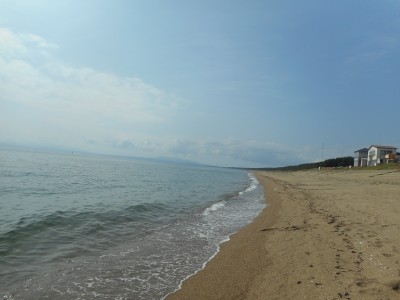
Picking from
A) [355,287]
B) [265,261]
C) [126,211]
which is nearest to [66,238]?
[126,211]

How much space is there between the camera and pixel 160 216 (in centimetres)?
1591

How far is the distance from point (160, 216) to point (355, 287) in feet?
36.4

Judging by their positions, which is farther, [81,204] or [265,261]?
[81,204]

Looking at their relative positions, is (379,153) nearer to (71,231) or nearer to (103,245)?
(71,231)

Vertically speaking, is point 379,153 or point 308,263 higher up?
point 379,153

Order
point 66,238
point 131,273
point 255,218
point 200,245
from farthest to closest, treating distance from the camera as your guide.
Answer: point 255,218
point 66,238
point 200,245
point 131,273

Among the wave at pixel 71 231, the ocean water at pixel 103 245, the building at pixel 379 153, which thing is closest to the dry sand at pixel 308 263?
the ocean water at pixel 103 245

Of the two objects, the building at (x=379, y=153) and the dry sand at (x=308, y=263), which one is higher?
the building at (x=379, y=153)

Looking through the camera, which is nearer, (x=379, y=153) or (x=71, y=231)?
(x=71, y=231)

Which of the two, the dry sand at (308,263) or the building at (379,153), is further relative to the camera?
the building at (379,153)

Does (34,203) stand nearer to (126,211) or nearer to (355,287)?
(126,211)

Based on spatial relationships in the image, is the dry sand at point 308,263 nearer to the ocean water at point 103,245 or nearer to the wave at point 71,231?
the ocean water at point 103,245

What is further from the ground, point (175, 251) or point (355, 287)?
point (355, 287)

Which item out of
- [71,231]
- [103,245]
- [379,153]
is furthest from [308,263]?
[379,153]
